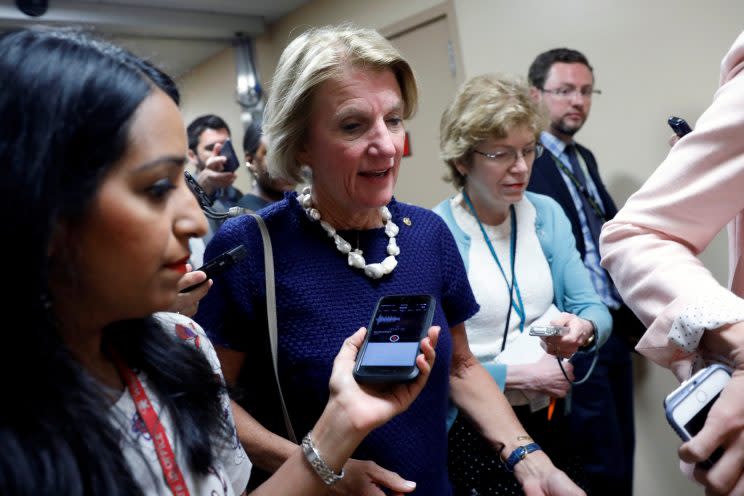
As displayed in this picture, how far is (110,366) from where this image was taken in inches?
27.9

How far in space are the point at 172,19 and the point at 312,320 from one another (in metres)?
3.72

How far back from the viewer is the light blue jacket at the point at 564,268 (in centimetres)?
170

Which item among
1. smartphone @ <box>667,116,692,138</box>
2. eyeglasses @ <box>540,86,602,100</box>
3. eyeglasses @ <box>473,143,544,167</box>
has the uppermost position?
eyeglasses @ <box>540,86,602,100</box>

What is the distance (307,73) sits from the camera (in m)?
1.09

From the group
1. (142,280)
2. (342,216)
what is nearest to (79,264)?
(142,280)

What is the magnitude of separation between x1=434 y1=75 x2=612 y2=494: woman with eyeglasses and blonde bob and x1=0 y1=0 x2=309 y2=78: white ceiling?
214cm

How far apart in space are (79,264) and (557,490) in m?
1.00

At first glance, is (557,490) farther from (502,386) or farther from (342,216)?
(342,216)

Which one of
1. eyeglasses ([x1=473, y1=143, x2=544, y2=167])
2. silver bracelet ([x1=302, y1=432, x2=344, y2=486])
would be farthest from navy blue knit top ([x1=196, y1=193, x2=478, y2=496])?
eyeglasses ([x1=473, y1=143, x2=544, y2=167])

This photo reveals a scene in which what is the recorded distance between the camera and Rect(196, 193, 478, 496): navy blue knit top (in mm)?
1063

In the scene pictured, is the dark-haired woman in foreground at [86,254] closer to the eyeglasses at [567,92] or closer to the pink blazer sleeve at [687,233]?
the pink blazer sleeve at [687,233]

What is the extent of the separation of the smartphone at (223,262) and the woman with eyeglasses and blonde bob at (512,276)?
0.74 meters

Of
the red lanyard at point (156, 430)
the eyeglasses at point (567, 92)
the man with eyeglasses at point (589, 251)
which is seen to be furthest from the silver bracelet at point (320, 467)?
the eyeglasses at point (567, 92)

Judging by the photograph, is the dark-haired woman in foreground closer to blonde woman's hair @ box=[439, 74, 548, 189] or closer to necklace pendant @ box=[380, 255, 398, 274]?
necklace pendant @ box=[380, 255, 398, 274]
